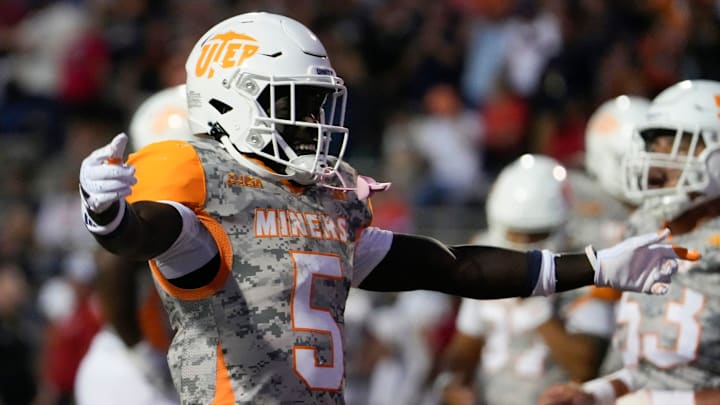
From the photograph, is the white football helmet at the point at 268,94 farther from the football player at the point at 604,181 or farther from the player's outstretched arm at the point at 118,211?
the football player at the point at 604,181

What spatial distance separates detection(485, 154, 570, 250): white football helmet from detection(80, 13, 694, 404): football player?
2211 mm

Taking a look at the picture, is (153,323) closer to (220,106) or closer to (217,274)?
(220,106)

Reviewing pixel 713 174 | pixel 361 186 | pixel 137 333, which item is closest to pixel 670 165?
pixel 713 174

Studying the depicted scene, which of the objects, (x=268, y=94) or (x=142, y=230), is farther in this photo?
(x=268, y=94)

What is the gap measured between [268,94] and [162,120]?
2.07m

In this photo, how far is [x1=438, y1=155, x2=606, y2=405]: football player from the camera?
584 cm

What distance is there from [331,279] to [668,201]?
1.61m

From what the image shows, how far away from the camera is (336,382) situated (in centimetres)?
361

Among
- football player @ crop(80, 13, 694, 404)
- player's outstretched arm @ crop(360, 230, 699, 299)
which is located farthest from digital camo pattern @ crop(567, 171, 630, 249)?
football player @ crop(80, 13, 694, 404)

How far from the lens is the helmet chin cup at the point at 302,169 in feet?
11.7

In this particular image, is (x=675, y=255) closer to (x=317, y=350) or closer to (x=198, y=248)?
(x=317, y=350)

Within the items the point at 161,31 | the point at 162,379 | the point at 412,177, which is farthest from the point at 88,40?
the point at 162,379

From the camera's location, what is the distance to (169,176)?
3.41 meters

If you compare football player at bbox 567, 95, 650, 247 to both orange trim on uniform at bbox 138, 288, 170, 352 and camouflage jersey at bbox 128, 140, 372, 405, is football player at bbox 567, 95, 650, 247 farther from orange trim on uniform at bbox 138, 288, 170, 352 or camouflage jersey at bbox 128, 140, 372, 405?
camouflage jersey at bbox 128, 140, 372, 405
